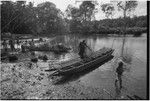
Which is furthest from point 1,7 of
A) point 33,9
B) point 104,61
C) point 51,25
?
point 104,61

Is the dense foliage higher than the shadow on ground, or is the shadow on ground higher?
the dense foliage

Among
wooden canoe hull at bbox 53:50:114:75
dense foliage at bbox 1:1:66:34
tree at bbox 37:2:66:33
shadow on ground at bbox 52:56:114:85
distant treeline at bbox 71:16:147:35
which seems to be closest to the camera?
shadow on ground at bbox 52:56:114:85

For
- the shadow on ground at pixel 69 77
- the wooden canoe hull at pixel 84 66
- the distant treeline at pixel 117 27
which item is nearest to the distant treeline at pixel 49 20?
the distant treeline at pixel 117 27

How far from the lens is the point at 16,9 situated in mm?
49375

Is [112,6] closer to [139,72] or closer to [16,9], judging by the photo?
[16,9]

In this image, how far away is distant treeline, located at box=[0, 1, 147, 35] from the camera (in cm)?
5106

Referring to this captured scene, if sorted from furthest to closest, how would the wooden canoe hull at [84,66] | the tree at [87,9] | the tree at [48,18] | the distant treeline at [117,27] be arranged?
the tree at [87,9], the tree at [48,18], the distant treeline at [117,27], the wooden canoe hull at [84,66]

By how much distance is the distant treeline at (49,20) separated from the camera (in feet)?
168

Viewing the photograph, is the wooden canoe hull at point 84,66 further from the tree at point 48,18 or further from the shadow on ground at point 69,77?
the tree at point 48,18

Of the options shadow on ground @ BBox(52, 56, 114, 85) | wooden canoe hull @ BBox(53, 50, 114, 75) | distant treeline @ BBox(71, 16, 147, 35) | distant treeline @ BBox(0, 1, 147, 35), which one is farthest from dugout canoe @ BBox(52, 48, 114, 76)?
Result: distant treeline @ BBox(71, 16, 147, 35)

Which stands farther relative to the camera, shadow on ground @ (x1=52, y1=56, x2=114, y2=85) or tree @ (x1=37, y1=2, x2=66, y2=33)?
tree @ (x1=37, y1=2, x2=66, y2=33)

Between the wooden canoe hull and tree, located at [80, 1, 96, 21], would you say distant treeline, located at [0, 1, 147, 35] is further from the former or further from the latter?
the wooden canoe hull

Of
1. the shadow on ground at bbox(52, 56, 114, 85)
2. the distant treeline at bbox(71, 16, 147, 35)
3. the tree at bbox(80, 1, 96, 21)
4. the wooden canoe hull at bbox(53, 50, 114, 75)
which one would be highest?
the tree at bbox(80, 1, 96, 21)

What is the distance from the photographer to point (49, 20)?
206ft
